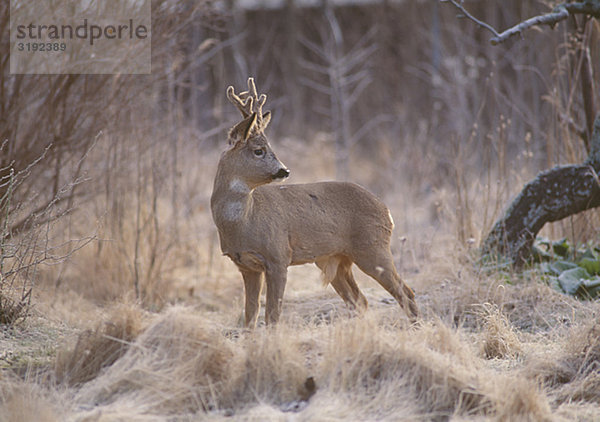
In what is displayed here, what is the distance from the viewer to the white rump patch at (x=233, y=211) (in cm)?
523

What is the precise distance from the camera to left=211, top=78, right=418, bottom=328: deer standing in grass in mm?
5258

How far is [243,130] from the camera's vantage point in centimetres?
521

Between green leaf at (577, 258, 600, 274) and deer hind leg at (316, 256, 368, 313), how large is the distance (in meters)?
2.54

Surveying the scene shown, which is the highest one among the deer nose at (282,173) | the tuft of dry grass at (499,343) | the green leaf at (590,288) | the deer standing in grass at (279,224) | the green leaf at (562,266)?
the deer nose at (282,173)

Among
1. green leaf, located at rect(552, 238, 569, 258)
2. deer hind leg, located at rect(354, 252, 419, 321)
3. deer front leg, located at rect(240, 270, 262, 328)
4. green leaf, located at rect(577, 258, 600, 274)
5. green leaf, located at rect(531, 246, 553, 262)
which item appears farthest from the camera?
green leaf, located at rect(552, 238, 569, 258)

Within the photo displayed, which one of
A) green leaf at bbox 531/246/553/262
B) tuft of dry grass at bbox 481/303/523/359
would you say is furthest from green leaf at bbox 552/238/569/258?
tuft of dry grass at bbox 481/303/523/359

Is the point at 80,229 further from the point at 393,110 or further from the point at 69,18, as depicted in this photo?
the point at 393,110

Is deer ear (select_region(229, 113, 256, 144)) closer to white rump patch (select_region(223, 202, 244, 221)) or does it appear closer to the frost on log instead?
white rump patch (select_region(223, 202, 244, 221))

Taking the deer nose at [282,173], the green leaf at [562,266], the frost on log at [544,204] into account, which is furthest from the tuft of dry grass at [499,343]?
the green leaf at [562,266]

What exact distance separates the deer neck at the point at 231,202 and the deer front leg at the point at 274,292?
458 millimetres

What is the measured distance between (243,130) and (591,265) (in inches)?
157

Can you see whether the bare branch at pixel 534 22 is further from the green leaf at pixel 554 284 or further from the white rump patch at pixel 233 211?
the white rump patch at pixel 233 211

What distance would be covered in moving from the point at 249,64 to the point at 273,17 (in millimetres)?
3170

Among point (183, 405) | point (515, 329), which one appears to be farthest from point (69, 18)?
point (515, 329)
